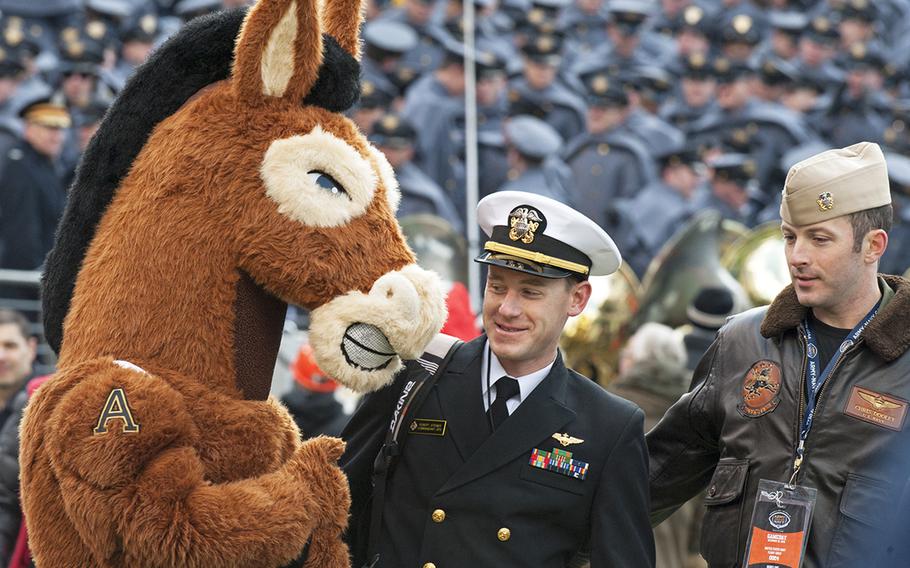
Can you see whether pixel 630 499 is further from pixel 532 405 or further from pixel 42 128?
pixel 42 128

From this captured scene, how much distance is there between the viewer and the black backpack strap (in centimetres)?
397

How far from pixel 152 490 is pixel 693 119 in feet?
45.4

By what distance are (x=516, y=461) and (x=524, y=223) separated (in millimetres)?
646

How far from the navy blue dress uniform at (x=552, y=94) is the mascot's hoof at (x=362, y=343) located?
11.9m

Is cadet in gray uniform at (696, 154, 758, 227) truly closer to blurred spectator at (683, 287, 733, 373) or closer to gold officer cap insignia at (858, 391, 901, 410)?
blurred spectator at (683, 287, 733, 373)

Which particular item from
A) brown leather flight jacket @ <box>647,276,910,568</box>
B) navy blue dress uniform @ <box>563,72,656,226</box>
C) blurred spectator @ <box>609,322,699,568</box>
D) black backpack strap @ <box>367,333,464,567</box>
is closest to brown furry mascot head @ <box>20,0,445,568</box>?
black backpack strap @ <box>367,333,464,567</box>

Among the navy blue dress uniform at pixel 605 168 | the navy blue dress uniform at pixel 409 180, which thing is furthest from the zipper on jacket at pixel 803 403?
the navy blue dress uniform at pixel 605 168

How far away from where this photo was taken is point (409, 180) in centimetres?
1235

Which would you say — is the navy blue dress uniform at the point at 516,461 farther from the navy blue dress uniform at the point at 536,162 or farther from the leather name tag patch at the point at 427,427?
the navy blue dress uniform at the point at 536,162

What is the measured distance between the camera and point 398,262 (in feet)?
12.0

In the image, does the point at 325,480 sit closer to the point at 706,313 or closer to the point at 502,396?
the point at 502,396

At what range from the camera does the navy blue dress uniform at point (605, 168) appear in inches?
556

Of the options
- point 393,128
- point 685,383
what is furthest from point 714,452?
point 393,128

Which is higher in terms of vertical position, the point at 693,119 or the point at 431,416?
the point at 693,119
